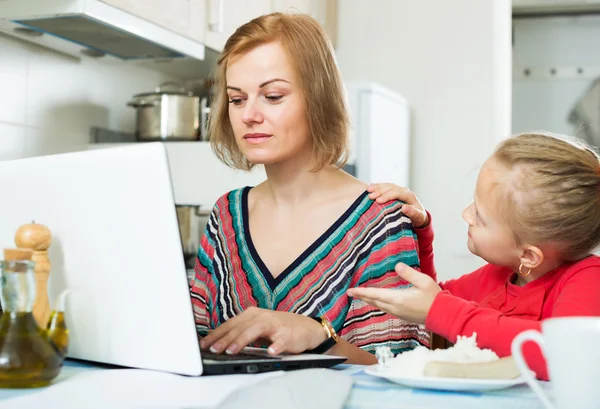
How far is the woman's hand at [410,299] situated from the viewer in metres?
0.98

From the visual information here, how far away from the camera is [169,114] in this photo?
250 cm

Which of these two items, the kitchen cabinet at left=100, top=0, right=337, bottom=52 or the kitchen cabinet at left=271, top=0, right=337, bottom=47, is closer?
the kitchen cabinet at left=100, top=0, right=337, bottom=52

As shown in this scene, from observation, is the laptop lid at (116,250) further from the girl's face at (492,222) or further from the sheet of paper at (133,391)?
the girl's face at (492,222)

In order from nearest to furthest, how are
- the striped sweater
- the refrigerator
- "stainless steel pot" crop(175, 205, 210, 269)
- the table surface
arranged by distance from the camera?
the table surface
the striped sweater
"stainless steel pot" crop(175, 205, 210, 269)
the refrigerator

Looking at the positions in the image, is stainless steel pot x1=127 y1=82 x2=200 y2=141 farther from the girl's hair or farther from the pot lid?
the girl's hair

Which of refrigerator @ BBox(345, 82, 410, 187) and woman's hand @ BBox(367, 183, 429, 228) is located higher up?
refrigerator @ BBox(345, 82, 410, 187)

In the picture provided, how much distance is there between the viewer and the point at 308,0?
323 centimetres

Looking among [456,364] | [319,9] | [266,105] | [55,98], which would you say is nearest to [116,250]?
[456,364]

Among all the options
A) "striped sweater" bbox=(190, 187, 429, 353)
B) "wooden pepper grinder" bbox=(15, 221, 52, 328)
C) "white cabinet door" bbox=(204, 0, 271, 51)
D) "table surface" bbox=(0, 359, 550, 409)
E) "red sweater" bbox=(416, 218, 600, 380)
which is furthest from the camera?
"white cabinet door" bbox=(204, 0, 271, 51)

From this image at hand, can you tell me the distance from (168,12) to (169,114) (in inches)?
16.3

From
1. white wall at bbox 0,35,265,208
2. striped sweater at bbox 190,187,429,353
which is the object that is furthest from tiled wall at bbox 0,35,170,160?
striped sweater at bbox 190,187,429,353

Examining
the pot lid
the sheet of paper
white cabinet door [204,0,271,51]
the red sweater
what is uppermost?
white cabinet door [204,0,271,51]

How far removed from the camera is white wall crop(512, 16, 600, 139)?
416 cm

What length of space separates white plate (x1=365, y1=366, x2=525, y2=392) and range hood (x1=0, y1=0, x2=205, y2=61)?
1.31 m
